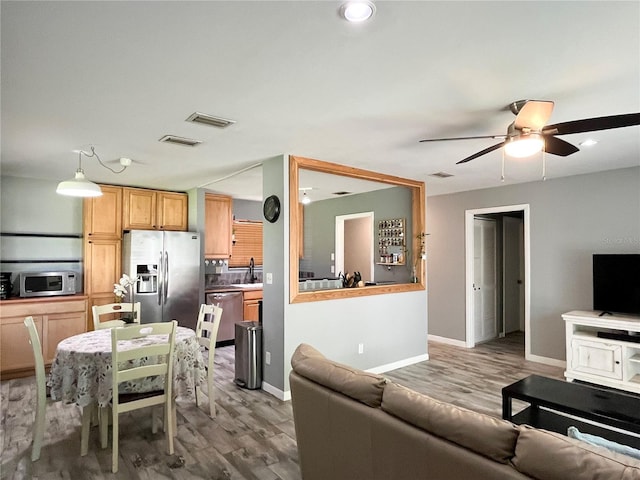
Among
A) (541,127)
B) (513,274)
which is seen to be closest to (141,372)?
(541,127)

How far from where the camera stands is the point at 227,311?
19.8ft

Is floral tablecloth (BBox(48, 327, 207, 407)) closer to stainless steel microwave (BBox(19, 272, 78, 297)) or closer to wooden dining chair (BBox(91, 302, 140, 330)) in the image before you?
wooden dining chair (BBox(91, 302, 140, 330))

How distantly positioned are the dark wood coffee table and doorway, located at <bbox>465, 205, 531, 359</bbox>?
108 inches

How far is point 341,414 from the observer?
1967 mm

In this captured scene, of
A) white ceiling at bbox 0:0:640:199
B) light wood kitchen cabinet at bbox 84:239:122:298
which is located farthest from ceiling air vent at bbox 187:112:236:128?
light wood kitchen cabinet at bbox 84:239:122:298

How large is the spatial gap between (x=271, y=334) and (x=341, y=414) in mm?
2161

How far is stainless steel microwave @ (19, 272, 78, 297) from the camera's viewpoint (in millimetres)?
4695

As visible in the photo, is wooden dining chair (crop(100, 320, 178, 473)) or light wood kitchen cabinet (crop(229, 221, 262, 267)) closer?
wooden dining chair (crop(100, 320, 178, 473))

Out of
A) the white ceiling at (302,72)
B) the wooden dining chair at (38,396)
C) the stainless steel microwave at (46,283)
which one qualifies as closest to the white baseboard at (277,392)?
the wooden dining chair at (38,396)

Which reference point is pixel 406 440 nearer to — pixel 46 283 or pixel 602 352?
pixel 602 352

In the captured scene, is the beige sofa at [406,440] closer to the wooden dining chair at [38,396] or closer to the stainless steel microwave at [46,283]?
the wooden dining chair at [38,396]

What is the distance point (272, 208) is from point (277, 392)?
1893mm

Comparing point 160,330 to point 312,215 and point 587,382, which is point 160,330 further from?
point 312,215

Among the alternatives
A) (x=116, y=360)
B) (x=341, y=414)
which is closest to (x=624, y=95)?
(x=341, y=414)
